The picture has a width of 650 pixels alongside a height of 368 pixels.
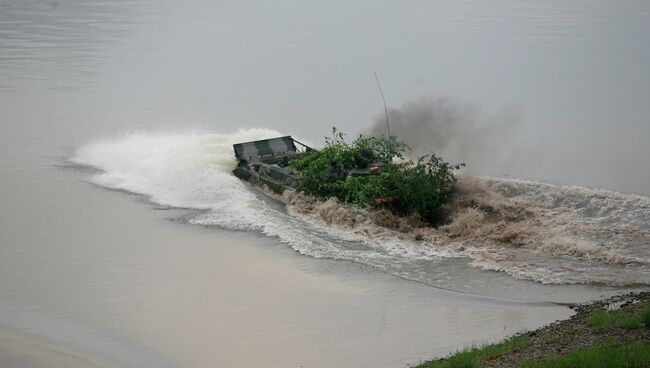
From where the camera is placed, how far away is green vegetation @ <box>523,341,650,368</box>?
9.51m

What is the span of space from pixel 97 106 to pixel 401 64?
1427 cm

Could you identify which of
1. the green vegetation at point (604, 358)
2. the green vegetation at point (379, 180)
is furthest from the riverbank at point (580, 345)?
the green vegetation at point (379, 180)

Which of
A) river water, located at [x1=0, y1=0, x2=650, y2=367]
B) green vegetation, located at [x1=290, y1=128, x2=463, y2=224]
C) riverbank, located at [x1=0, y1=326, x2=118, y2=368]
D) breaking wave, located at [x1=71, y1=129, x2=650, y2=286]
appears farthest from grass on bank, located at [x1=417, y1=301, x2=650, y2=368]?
green vegetation, located at [x1=290, y1=128, x2=463, y2=224]

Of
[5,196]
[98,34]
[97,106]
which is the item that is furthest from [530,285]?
[98,34]

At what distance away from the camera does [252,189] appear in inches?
817

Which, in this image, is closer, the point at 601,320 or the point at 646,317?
the point at 646,317

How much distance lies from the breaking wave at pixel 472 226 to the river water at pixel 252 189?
0.08 metres

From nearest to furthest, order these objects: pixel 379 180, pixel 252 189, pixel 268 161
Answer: pixel 379 180, pixel 252 189, pixel 268 161

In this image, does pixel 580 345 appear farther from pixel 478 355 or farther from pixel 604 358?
pixel 478 355

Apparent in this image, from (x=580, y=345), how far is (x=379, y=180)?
8.02 metres

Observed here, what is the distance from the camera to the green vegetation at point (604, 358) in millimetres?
9508

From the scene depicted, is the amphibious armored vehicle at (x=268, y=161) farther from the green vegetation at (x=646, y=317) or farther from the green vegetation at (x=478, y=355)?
the green vegetation at (x=646, y=317)

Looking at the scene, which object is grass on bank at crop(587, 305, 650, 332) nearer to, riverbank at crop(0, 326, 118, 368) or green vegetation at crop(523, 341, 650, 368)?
green vegetation at crop(523, 341, 650, 368)

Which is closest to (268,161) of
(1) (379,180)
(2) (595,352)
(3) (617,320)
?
(1) (379,180)
